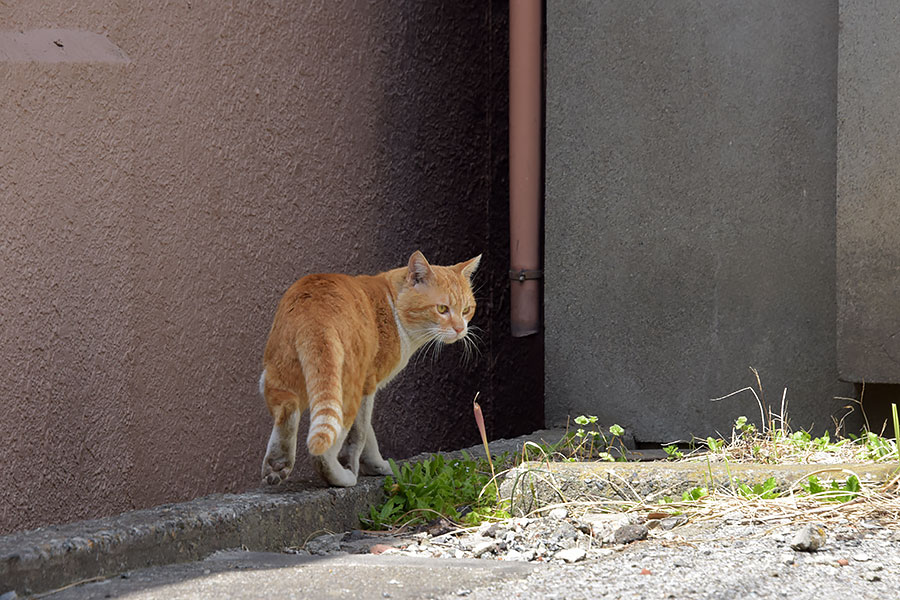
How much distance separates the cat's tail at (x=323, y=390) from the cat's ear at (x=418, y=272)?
1.70 feet

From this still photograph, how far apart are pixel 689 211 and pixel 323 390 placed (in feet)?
7.47

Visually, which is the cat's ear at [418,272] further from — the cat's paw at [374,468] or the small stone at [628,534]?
the small stone at [628,534]

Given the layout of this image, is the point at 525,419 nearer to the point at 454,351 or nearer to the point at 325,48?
the point at 454,351

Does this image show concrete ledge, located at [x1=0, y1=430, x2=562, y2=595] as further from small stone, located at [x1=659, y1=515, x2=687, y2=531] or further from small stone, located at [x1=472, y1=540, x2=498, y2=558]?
small stone, located at [x1=659, y1=515, x2=687, y2=531]

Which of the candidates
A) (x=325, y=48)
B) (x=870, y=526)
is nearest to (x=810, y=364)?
(x=870, y=526)

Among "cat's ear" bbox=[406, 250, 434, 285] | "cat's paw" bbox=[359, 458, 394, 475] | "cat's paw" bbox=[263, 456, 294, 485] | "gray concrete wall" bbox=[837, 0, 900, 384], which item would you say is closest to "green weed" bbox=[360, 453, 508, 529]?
"cat's paw" bbox=[359, 458, 394, 475]

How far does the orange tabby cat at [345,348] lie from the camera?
2555mm

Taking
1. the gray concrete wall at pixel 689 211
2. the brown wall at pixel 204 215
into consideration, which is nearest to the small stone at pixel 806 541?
the brown wall at pixel 204 215

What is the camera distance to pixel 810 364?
4129 mm

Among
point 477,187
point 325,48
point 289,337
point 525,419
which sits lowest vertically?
point 525,419

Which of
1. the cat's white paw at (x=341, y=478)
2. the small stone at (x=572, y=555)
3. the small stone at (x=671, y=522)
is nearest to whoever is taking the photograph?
the small stone at (x=572, y=555)

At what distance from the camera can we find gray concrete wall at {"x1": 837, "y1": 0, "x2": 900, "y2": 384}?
3.79 m

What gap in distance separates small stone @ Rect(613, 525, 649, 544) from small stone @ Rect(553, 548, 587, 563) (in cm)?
11

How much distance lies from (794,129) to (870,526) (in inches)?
89.1
